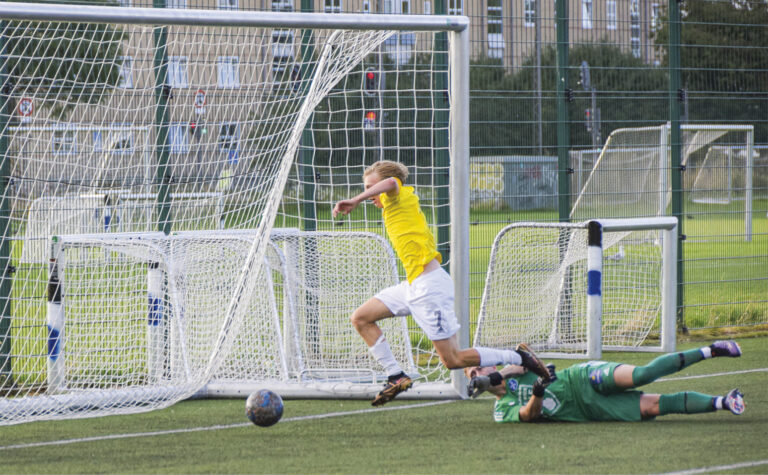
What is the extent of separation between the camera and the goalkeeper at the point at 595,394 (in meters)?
6.07

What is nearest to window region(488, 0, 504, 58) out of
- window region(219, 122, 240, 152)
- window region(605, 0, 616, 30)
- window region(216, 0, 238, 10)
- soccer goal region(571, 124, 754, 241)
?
window region(605, 0, 616, 30)

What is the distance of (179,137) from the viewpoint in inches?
317

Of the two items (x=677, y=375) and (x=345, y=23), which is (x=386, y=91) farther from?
(x=677, y=375)

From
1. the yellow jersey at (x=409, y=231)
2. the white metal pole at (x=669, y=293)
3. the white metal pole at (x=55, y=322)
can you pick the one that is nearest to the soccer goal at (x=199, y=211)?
the white metal pole at (x=55, y=322)

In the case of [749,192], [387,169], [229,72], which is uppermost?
[229,72]

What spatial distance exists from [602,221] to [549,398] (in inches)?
118

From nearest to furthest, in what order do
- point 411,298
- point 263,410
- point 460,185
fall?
point 263,410 → point 411,298 → point 460,185

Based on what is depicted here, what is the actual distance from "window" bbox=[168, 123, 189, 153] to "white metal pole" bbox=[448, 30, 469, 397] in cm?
216

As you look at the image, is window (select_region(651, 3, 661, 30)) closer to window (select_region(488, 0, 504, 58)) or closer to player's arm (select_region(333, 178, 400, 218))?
window (select_region(488, 0, 504, 58))

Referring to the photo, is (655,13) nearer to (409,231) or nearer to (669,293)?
(669,293)

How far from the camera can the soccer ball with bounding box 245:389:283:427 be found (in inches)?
249

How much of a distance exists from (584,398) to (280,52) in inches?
144

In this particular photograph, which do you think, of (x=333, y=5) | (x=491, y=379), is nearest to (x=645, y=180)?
(x=333, y=5)

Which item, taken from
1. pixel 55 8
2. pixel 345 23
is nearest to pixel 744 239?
pixel 345 23
